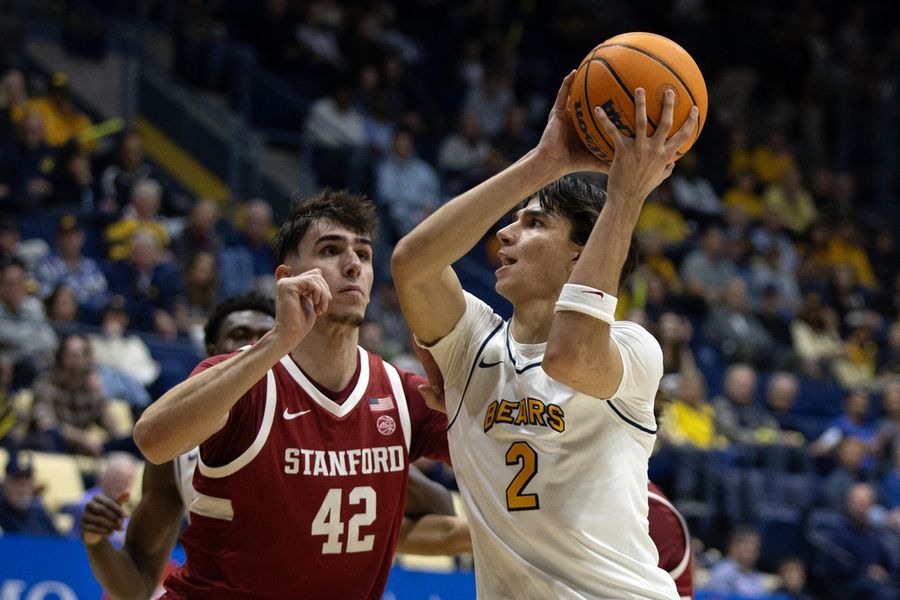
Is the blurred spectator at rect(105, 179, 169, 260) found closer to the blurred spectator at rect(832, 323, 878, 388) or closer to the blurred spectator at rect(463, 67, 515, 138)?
the blurred spectator at rect(463, 67, 515, 138)

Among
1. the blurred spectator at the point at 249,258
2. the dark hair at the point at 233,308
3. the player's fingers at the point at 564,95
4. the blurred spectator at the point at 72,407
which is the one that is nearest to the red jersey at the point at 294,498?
the dark hair at the point at 233,308

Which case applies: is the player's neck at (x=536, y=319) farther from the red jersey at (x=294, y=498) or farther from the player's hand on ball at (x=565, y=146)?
the red jersey at (x=294, y=498)

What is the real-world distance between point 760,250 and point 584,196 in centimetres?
1239

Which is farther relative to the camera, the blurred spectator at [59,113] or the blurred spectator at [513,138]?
the blurred spectator at [513,138]

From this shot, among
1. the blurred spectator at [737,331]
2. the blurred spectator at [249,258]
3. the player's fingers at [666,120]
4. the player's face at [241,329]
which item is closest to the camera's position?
the player's fingers at [666,120]

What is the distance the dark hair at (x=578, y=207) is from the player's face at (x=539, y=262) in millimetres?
24

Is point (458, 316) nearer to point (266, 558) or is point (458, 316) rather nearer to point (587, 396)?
point (587, 396)

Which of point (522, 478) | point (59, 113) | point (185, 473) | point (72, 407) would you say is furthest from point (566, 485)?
point (59, 113)

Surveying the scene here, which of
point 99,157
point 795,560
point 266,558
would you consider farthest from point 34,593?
point 795,560

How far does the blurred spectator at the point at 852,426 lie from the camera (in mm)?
11953

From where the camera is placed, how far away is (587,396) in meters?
3.32

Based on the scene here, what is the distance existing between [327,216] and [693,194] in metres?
12.6

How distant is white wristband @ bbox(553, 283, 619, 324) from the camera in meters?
3.06

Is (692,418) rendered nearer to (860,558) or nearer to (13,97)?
(860,558)
